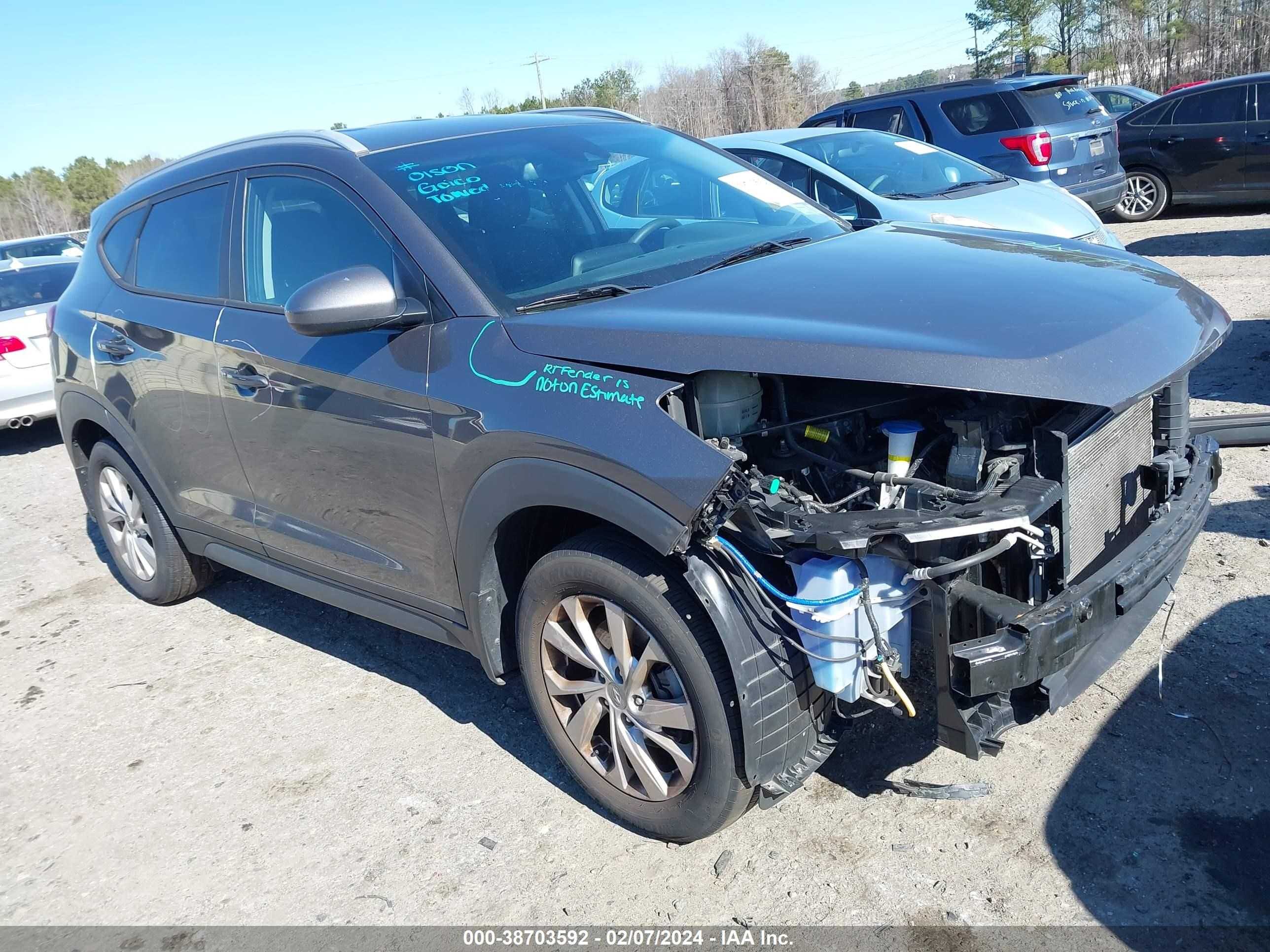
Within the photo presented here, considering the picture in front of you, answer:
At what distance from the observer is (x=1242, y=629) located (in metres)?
3.60

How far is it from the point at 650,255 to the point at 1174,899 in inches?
91.1

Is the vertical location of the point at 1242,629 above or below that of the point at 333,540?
below

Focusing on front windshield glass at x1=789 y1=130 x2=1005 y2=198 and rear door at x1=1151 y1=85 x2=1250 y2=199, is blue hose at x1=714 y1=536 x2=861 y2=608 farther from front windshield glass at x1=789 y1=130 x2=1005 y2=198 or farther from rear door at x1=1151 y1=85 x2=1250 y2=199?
rear door at x1=1151 y1=85 x2=1250 y2=199

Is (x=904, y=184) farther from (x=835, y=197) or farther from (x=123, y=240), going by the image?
(x=123, y=240)

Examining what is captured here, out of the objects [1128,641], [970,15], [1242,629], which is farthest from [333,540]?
[970,15]

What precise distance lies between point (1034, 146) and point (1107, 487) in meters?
8.79

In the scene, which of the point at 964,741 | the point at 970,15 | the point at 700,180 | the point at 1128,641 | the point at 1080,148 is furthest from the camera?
the point at 970,15

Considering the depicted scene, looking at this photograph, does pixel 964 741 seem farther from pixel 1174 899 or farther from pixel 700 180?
pixel 700 180

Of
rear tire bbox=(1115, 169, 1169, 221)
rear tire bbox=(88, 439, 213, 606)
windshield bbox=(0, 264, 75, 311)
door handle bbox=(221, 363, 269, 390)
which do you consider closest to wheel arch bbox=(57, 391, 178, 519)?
rear tire bbox=(88, 439, 213, 606)

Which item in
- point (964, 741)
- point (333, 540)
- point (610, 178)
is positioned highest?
point (610, 178)

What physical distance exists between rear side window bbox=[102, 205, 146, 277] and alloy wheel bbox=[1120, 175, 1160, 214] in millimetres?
11501

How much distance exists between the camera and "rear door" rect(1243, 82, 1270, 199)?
449 inches

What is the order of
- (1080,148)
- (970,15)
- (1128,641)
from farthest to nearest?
(970,15) < (1080,148) < (1128,641)

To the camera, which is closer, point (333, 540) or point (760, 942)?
point (760, 942)
